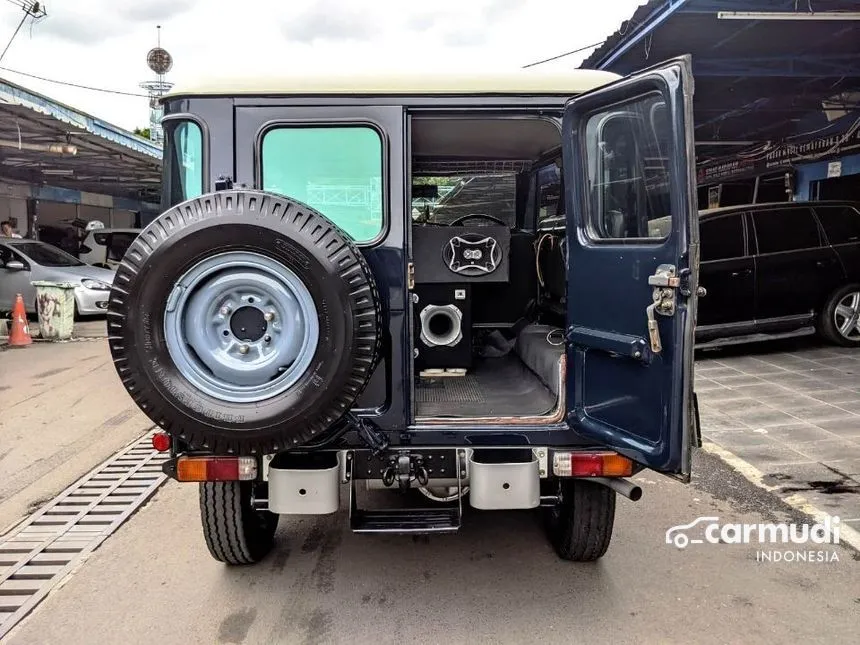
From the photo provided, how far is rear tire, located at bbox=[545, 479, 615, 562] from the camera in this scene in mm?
3527

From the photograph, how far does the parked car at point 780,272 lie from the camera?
8500 millimetres

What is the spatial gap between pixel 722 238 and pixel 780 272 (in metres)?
0.87

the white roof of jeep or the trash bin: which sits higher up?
the white roof of jeep

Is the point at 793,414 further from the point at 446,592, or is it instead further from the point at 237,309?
the point at 237,309

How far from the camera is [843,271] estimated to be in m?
8.86

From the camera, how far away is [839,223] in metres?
8.97

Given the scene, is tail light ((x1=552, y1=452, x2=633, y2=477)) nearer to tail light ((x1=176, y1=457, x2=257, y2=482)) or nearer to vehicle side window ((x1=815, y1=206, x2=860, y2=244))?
tail light ((x1=176, y1=457, x2=257, y2=482))

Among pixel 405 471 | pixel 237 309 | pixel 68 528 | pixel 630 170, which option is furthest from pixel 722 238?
pixel 68 528

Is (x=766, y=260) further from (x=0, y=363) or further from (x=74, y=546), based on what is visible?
(x=0, y=363)

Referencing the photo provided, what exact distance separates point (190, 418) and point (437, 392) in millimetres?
1810

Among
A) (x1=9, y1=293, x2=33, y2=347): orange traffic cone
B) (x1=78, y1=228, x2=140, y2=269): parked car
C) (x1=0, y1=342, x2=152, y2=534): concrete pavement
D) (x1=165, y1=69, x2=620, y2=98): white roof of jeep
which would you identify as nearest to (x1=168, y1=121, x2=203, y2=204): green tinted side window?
(x1=165, y1=69, x2=620, y2=98): white roof of jeep

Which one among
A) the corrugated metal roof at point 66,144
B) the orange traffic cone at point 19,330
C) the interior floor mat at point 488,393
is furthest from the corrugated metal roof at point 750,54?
the orange traffic cone at point 19,330

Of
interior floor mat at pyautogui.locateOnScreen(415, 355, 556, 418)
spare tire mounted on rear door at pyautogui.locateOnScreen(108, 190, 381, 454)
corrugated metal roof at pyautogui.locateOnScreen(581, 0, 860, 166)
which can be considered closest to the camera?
spare tire mounted on rear door at pyautogui.locateOnScreen(108, 190, 381, 454)

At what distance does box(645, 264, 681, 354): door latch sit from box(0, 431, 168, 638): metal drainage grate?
311 centimetres
